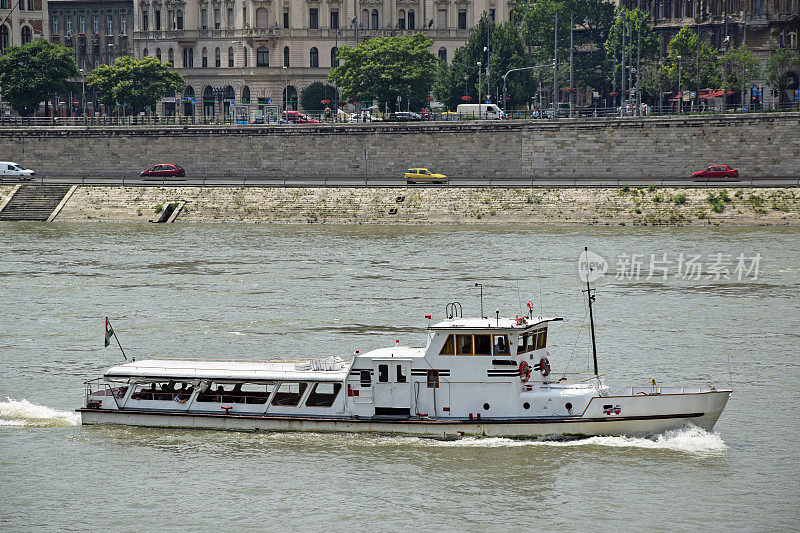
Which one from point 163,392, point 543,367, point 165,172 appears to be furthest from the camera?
point 165,172

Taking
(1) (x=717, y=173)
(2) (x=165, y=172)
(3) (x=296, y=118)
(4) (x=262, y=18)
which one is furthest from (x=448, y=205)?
(4) (x=262, y=18)

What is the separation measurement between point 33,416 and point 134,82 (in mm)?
89417

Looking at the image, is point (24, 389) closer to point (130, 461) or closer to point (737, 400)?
point (130, 461)

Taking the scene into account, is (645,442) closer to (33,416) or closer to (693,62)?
(33,416)

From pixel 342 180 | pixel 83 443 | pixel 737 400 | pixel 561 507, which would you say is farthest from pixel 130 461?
pixel 342 180

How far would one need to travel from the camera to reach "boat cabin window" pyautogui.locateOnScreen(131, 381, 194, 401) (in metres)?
34.8

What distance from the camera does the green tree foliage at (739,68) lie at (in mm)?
106375

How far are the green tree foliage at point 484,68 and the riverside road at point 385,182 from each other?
27.3 metres

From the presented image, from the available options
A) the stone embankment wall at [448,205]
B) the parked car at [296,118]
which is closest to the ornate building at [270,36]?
the parked car at [296,118]

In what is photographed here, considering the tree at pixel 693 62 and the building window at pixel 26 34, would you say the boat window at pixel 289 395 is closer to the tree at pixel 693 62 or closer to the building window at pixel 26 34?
the tree at pixel 693 62

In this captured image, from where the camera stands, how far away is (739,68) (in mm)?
109688

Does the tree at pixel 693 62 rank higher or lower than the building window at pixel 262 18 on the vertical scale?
lower

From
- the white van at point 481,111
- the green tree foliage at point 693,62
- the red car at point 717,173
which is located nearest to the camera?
the red car at point 717,173

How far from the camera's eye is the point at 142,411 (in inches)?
1361
